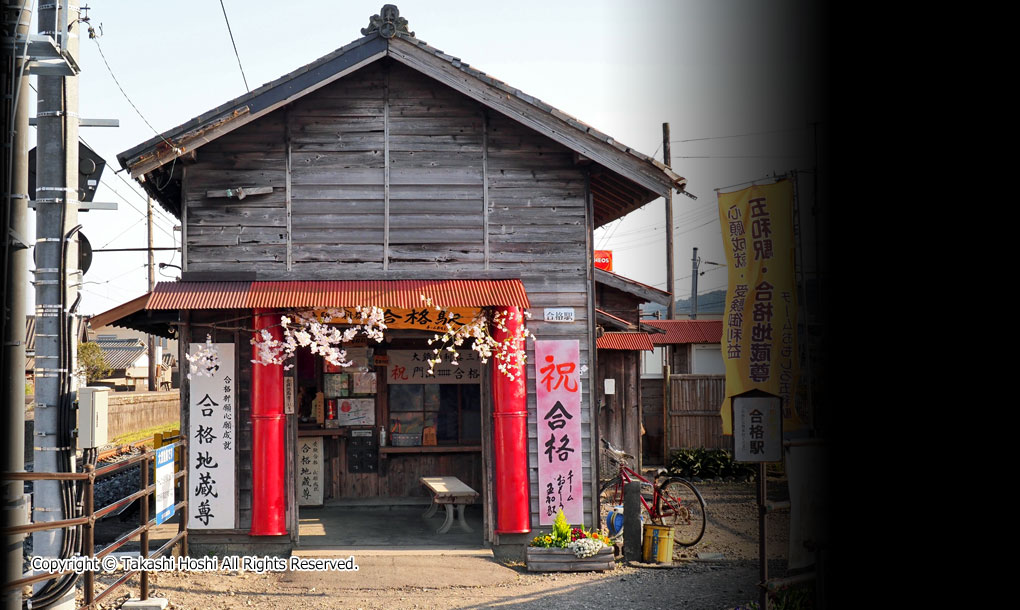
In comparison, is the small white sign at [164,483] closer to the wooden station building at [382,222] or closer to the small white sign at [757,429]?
the wooden station building at [382,222]

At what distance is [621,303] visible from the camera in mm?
14344

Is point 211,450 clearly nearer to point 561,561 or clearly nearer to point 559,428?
point 559,428

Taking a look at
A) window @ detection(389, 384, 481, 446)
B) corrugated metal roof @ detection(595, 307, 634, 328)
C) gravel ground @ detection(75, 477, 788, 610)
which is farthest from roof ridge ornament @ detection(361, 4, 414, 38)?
gravel ground @ detection(75, 477, 788, 610)

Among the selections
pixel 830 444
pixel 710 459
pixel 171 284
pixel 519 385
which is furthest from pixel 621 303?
pixel 830 444

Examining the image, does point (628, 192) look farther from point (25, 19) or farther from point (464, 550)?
point (25, 19)

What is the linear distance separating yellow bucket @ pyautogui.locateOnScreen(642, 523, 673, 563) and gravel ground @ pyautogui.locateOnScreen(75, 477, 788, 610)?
207 mm

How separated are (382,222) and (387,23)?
2.58 metres

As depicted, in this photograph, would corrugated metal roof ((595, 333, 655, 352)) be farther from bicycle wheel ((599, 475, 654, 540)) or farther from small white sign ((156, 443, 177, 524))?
small white sign ((156, 443, 177, 524))

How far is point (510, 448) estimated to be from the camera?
33.7ft

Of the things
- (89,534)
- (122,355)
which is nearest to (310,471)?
(89,534)

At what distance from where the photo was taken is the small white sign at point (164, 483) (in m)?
8.26

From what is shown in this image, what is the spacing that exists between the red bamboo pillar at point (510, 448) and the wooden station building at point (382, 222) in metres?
0.03

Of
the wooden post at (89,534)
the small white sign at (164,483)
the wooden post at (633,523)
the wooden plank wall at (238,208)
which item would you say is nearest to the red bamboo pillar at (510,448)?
the wooden post at (633,523)

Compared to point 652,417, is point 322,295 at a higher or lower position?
higher
